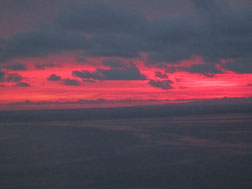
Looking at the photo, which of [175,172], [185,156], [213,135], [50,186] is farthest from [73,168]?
[213,135]

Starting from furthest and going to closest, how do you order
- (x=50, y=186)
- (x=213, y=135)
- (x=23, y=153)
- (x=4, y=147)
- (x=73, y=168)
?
1. (x=213, y=135)
2. (x=4, y=147)
3. (x=23, y=153)
4. (x=73, y=168)
5. (x=50, y=186)

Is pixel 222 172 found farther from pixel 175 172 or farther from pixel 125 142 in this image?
pixel 125 142

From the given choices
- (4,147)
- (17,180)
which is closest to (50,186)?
(17,180)

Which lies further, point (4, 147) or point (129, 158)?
point (4, 147)

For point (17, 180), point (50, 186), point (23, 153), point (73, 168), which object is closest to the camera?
point (50, 186)

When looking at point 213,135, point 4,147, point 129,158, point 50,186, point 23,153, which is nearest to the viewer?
point 50,186

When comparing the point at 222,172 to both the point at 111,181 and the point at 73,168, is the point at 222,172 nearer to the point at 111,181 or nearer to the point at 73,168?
the point at 111,181

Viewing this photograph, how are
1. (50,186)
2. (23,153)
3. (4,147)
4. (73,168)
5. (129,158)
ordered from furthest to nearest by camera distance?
(4,147), (23,153), (129,158), (73,168), (50,186)

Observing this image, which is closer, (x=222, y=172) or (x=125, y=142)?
(x=222, y=172)

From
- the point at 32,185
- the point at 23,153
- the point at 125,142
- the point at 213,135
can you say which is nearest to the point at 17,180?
the point at 32,185
